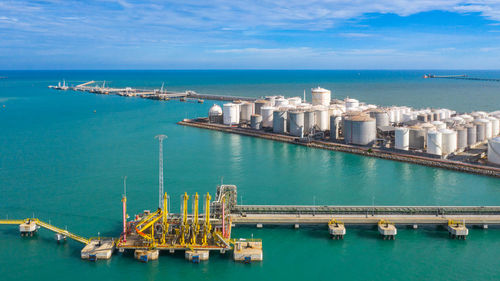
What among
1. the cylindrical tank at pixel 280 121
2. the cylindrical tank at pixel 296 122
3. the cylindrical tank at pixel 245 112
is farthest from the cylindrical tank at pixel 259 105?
the cylindrical tank at pixel 296 122

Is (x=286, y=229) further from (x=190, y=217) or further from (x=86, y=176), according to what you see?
(x=86, y=176)

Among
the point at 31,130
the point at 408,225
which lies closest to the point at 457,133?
the point at 408,225

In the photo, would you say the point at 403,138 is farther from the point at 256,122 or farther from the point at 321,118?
the point at 256,122

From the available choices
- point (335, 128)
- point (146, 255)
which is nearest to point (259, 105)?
point (335, 128)

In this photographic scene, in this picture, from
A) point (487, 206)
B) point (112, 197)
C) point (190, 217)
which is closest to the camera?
point (190, 217)

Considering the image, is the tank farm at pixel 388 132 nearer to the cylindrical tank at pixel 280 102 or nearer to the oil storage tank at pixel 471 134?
the oil storage tank at pixel 471 134

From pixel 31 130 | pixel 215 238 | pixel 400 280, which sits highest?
pixel 31 130
